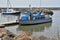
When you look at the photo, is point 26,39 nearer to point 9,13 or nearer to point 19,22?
point 19,22

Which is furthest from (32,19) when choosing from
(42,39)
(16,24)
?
(42,39)

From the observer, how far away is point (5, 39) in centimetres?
1080

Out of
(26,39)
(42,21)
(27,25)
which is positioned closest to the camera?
(26,39)

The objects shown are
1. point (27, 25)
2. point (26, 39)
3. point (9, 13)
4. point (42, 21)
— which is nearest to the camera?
point (26, 39)

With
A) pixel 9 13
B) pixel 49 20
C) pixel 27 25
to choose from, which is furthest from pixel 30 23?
pixel 9 13

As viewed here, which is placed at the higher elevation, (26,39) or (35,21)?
(26,39)

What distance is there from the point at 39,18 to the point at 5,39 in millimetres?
→ 21554

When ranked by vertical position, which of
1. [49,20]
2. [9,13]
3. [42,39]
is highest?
[42,39]

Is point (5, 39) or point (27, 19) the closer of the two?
point (5, 39)

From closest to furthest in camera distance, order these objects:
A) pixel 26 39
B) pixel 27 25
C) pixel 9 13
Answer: pixel 26 39 < pixel 27 25 < pixel 9 13

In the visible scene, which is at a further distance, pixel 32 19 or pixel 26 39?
pixel 32 19

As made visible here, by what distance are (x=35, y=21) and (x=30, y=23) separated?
1093 millimetres

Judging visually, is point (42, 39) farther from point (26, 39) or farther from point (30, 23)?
point (30, 23)

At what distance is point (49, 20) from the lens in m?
33.6
